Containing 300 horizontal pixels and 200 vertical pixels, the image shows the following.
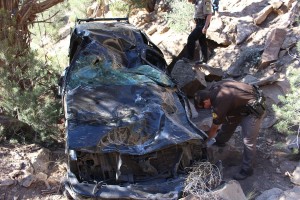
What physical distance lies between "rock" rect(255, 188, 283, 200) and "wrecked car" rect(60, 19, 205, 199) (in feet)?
3.17

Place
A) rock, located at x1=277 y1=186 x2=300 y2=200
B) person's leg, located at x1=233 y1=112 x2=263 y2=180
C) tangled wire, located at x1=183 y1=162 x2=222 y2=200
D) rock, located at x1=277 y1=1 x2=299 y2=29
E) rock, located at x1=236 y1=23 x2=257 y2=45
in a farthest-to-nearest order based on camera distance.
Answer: rock, located at x1=236 y1=23 x2=257 y2=45, rock, located at x1=277 y1=1 x2=299 y2=29, person's leg, located at x1=233 y1=112 x2=263 y2=180, rock, located at x1=277 y1=186 x2=300 y2=200, tangled wire, located at x1=183 y1=162 x2=222 y2=200

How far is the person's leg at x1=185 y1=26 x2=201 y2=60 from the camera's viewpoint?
7.98 metres

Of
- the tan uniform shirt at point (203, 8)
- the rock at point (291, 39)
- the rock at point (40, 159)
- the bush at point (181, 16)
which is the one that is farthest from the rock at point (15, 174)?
the bush at point (181, 16)

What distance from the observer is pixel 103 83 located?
16.8 ft

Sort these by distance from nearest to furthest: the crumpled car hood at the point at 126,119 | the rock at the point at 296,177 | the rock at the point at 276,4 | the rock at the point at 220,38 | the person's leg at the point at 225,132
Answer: the crumpled car hood at the point at 126,119
the rock at the point at 296,177
the person's leg at the point at 225,132
the rock at the point at 220,38
the rock at the point at 276,4

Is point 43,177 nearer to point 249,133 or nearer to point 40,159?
point 40,159

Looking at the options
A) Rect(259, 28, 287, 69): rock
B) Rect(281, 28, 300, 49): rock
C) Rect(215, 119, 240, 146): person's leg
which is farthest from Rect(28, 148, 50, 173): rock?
Rect(281, 28, 300, 49): rock

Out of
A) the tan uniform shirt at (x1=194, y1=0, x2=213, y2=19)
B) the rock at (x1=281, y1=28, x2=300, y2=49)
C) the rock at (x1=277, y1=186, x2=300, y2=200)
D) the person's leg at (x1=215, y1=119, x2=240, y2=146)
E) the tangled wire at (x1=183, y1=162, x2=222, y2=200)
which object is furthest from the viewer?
the tan uniform shirt at (x1=194, y1=0, x2=213, y2=19)

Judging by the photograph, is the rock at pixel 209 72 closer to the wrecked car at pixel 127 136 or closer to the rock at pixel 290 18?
the rock at pixel 290 18

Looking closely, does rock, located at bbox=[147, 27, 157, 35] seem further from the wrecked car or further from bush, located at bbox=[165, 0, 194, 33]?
the wrecked car

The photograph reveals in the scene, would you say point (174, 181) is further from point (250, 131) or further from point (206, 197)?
point (250, 131)

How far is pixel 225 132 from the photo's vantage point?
5660 millimetres

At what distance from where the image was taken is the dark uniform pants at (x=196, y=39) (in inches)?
314

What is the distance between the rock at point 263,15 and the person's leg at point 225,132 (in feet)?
14.6
